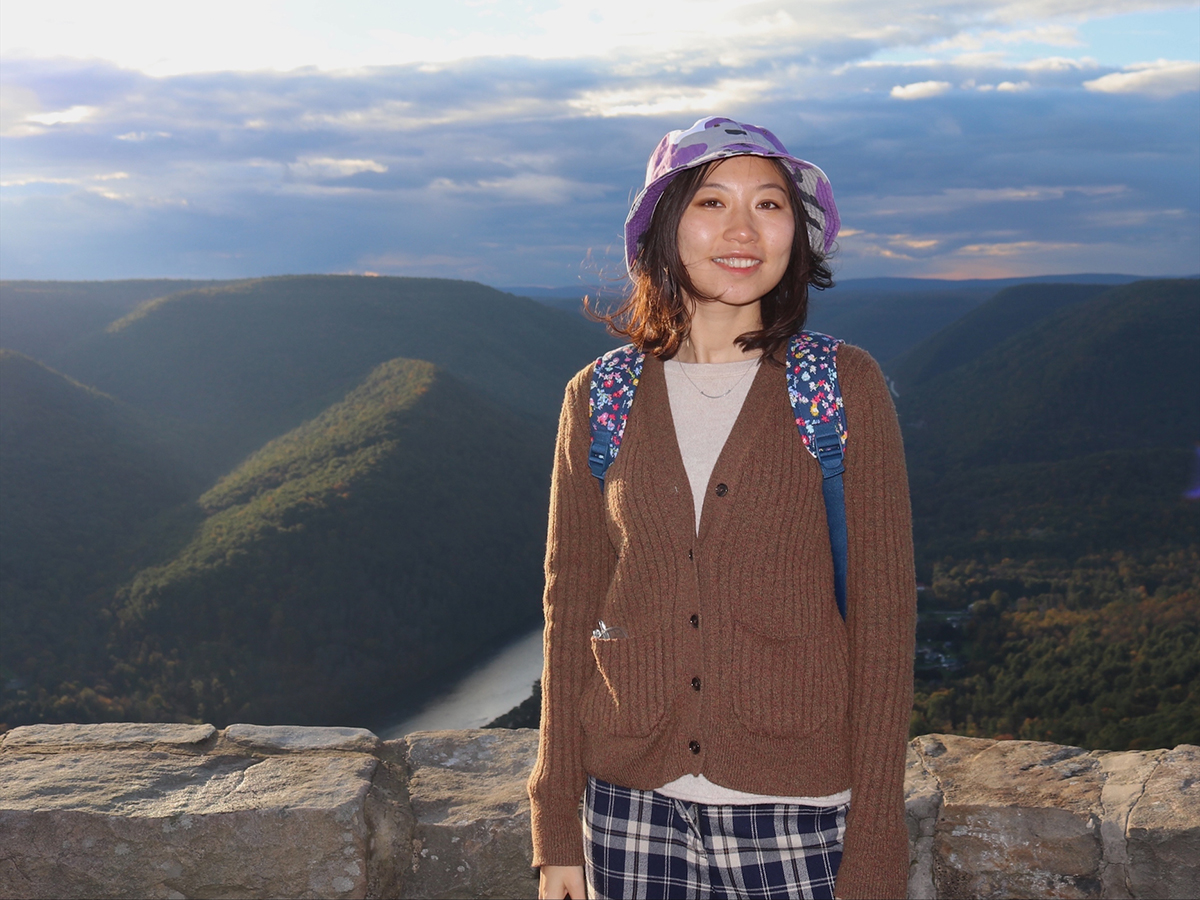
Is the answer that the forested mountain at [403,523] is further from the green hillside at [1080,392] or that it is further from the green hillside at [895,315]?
the green hillside at [895,315]

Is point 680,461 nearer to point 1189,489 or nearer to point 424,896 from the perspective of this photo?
point 424,896

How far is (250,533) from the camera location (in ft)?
128

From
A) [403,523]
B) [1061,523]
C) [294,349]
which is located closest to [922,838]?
[1061,523]

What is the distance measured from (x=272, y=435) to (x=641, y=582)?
201 ft

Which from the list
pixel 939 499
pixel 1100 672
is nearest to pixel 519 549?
pixel 939 499

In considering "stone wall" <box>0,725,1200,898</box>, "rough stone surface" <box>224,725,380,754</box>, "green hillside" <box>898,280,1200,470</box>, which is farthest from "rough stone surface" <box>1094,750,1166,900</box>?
"green hillside" <box>898,280,1200,470</box>

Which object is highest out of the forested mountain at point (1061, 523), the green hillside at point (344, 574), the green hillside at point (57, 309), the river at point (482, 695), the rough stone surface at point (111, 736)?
the green hillside at point (57, 309)

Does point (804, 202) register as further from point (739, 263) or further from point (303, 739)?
point (303, 739)

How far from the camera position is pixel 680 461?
4.91 ft

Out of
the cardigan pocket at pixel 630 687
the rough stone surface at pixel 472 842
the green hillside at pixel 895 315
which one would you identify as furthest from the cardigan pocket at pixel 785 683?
the green hillside at pixel 895 315

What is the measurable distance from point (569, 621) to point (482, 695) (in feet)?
110

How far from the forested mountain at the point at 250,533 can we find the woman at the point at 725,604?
33.6 metres

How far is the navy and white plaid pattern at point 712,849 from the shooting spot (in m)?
1.35

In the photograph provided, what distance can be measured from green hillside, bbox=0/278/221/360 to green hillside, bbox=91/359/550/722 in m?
28.9
